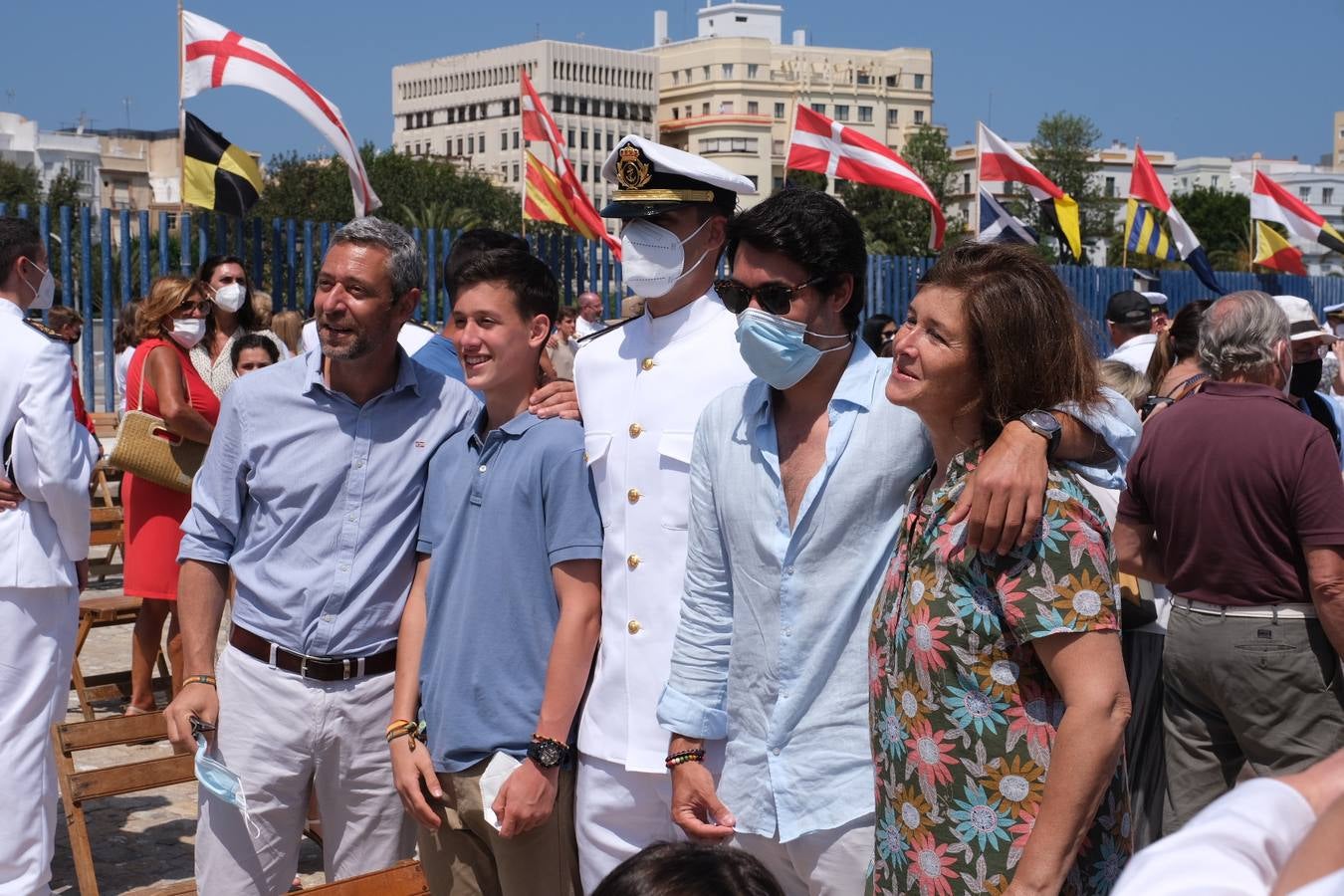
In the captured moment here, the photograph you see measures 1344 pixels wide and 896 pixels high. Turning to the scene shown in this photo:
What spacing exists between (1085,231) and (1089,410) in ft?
305

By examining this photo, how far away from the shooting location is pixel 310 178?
73.6 metres

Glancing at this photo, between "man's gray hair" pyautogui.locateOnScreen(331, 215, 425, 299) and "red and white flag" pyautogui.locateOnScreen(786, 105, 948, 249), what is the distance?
10.8 metres

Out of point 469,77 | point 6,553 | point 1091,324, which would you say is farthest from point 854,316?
point 469,77

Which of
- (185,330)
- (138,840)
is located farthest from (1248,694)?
(185,330)

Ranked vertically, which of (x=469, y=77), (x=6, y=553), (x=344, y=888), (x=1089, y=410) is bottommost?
(x=344, y=888)

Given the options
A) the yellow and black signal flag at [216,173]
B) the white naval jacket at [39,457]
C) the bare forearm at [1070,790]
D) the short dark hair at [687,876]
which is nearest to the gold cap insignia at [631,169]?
the bare forearm at [1070,790]

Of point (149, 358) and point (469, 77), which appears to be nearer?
point (149, 358)

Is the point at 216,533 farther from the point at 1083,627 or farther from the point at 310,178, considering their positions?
the point at 310,178

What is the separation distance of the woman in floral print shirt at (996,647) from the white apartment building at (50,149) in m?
145

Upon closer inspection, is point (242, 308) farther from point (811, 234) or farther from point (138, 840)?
point (811, 234)

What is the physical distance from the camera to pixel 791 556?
288 cm

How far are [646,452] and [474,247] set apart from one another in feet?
3.16

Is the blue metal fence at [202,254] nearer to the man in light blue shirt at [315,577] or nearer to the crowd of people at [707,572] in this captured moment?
the crowd of people at [707,572]

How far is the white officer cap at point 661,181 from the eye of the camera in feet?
11.2
